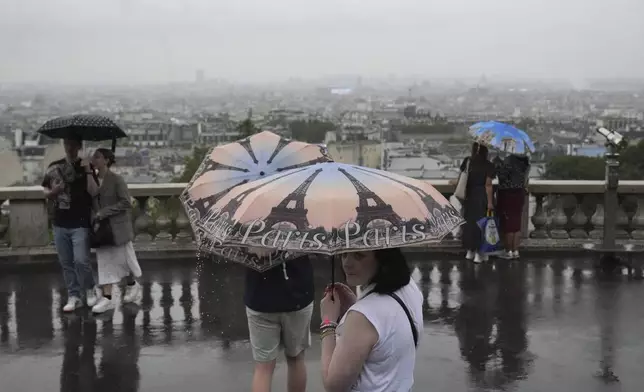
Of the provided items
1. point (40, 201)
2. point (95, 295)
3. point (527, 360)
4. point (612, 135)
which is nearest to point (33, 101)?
point (40, 201)

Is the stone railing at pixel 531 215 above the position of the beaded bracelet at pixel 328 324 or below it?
below

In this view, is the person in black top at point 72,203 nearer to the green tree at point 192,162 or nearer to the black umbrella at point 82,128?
the black umbrella at point 82,128

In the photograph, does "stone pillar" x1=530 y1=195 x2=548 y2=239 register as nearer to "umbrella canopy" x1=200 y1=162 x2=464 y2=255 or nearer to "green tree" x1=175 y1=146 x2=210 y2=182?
"green tree" x1=175 y1=146 x2=210 y2=182

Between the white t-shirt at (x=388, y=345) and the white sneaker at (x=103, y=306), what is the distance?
15.9 feet

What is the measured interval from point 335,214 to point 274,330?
1.81 m

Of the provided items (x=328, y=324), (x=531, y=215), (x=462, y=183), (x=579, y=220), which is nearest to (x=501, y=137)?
(x=462, y=183)

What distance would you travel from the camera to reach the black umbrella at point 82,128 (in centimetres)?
684

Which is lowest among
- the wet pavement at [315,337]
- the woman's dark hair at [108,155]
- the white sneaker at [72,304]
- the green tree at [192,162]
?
the wet pavement at [315,337]

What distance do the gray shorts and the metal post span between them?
5860 mm

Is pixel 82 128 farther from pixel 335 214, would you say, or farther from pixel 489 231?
pixel 489 231

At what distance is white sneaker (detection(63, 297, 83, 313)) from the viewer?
7.45 m

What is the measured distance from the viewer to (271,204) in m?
3.06

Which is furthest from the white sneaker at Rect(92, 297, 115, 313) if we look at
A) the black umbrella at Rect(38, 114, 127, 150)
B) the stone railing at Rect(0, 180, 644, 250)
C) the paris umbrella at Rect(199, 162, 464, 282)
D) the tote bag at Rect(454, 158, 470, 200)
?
the paris umbrella at Rect(199, 162, 464, 282)

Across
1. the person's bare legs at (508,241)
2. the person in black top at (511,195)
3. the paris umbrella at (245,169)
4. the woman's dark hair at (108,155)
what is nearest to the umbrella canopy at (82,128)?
the woman's dark hair at (108,155)
